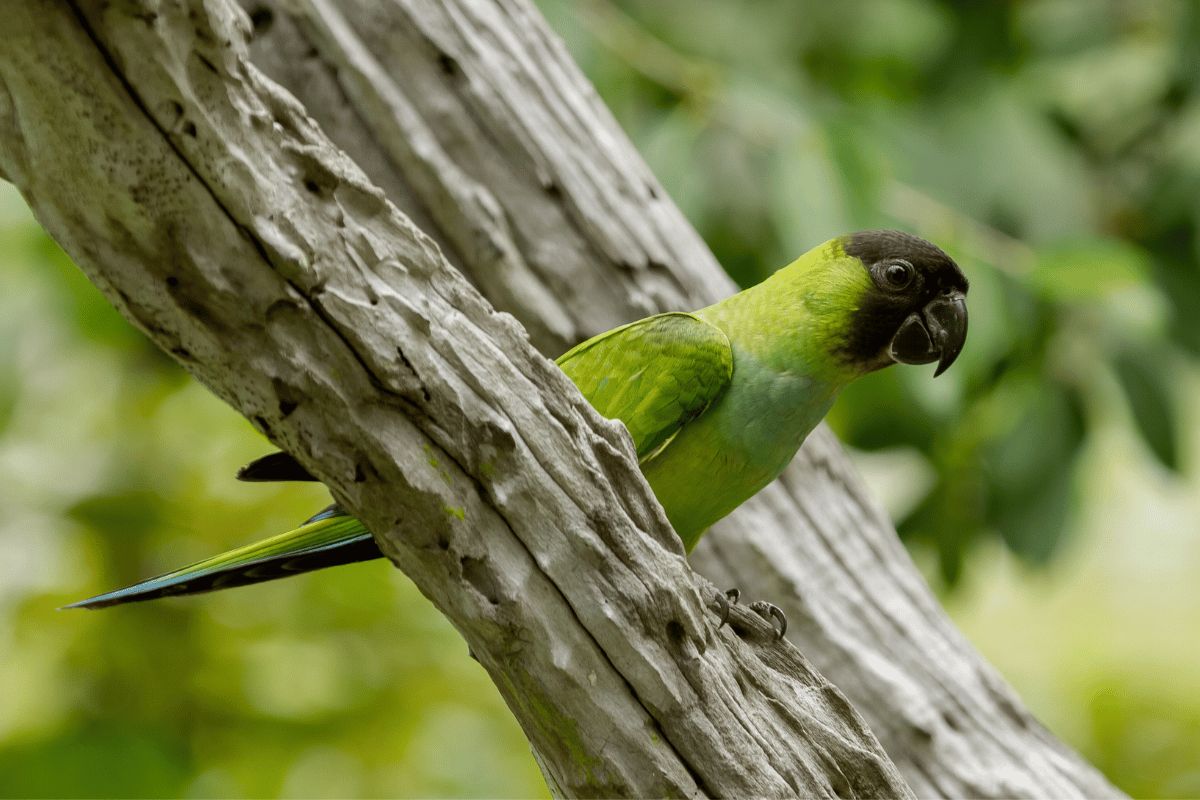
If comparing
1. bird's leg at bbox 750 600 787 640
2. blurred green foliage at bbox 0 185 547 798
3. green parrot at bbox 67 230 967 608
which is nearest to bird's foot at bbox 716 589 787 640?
bird's leg at bbox 750 600 787 640

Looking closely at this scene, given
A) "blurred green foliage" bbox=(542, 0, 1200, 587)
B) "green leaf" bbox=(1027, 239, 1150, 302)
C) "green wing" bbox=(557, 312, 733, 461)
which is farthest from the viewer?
"blurred green foliage" bbox=(542, 0, 1200, 587)

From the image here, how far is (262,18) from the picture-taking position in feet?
8.77

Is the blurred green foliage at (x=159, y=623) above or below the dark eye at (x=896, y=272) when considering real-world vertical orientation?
below

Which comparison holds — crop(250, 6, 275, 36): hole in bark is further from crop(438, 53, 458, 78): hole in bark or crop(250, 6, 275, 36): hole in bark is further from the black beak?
the black beak

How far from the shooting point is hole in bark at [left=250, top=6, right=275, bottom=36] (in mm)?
2664

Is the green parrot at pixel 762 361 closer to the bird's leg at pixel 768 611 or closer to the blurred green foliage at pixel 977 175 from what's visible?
the bird's leg at pixel 768 611

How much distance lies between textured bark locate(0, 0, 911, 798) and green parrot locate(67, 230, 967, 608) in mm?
379

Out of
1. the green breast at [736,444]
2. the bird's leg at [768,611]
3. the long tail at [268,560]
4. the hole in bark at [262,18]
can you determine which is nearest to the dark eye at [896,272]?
the green breast at [736,444]

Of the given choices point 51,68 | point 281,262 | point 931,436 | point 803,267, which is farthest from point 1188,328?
point 51,68

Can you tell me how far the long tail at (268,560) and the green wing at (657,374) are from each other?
0.63 meters

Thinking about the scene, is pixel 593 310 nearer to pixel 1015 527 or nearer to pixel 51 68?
pixel 51 68

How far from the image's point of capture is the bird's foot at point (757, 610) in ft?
6.16

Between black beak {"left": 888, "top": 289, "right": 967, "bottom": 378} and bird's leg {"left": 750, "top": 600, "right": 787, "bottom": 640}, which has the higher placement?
black beak {"left": 888, "top": 289, "right": 967, "bottom": 378}

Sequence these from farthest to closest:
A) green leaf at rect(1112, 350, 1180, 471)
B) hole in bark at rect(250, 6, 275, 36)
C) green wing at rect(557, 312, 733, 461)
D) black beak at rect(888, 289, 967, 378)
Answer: green leaf at rect(1112, 350, 1180, 471), hole in bark at rect(250, 6, 275, 36), black beak at rect(888, 289, 967, 378), green wing at rect(557, 312, 733, 461)
